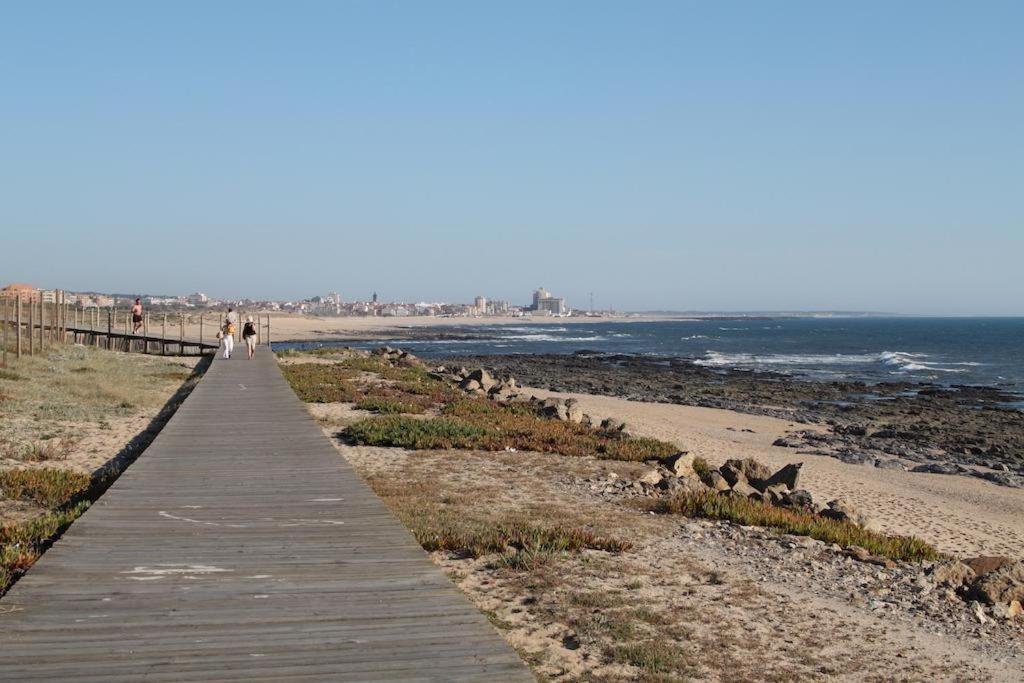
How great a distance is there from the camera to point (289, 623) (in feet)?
16.5

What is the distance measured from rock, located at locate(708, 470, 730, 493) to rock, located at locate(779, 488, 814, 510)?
2.77ft

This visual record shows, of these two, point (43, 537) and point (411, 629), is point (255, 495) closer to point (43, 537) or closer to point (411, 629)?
point (43, 537)

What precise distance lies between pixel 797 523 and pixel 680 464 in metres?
3.47

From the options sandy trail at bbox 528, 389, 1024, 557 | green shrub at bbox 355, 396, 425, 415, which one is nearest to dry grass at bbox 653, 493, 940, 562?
sandy trail at bbox 528, 389, 1024, 557

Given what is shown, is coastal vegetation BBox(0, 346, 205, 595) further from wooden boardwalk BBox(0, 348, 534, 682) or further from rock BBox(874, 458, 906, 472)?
rock BBox(874, 458, 906, 472)

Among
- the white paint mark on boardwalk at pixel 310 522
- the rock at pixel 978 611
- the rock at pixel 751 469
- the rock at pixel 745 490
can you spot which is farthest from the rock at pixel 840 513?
the white paint mark on boardwalk at pixel 310 522

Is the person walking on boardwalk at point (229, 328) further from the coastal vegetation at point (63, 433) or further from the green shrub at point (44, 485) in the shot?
the green shrub at point (44, 485)

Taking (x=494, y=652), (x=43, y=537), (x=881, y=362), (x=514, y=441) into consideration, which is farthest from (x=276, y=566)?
(x=881, y=362)

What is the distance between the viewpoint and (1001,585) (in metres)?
7.22

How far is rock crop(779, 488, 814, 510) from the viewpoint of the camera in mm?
11672

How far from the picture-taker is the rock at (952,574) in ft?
25.0

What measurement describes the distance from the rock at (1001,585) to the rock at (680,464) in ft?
17.2

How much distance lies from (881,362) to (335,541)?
202 ft

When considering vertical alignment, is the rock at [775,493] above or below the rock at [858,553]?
below
